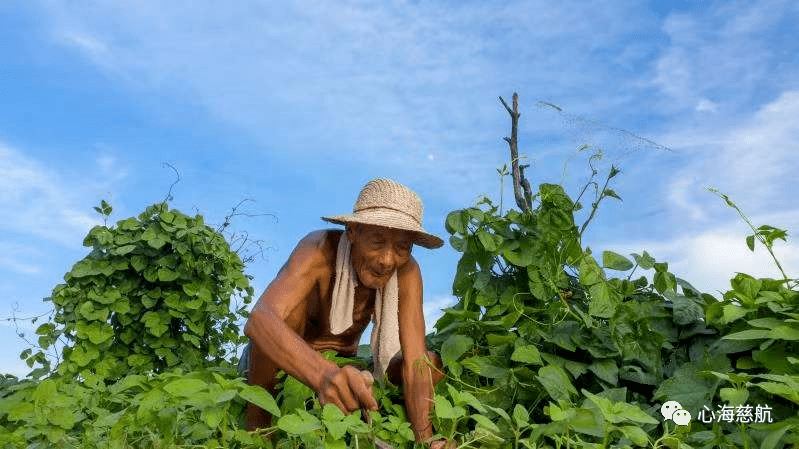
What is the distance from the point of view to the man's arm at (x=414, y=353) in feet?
10.4

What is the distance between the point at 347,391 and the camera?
279cm

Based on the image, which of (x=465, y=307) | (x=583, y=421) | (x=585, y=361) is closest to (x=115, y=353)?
(x=465, y=307)

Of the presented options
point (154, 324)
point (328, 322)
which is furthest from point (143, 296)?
point (328, 322)

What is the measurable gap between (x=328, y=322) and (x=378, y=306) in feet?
0.89

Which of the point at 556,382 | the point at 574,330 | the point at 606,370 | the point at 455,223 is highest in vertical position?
the point at 455,223

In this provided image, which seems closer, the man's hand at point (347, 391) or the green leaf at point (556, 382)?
the man's hand at point (347, 391)

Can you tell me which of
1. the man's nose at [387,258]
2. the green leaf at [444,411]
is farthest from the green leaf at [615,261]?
the green leaf at [444,411]

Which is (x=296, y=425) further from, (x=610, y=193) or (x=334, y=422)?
(x=610, y=193)

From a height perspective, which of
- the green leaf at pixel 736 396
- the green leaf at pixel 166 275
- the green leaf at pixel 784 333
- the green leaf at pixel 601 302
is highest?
the green leaf at pixel 166 275

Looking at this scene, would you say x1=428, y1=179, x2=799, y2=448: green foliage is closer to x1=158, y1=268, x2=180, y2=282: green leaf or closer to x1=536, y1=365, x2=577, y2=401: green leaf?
x1=536, y1=365, x2=577, y2=401: green leaf

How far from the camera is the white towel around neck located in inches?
133

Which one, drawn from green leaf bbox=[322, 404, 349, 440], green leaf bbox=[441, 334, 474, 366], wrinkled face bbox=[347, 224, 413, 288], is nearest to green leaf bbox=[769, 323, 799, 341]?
green leaf bbox=[441, 334, 474, 366]

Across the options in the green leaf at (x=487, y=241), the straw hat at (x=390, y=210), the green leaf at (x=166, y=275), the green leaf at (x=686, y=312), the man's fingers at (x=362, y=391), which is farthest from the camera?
the green leaf at (x=166, y=275)

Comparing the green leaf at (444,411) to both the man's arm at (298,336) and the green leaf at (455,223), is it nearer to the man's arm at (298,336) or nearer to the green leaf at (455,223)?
the man's arm at (298,336)
